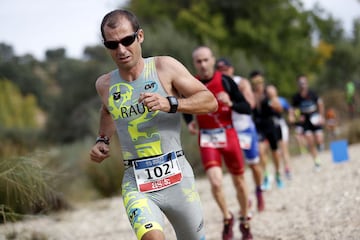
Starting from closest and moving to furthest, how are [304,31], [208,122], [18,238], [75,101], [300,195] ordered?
1. [208,122]
2. [18,238]
3. [300,195]
4. [304,31]
5. [75,101]

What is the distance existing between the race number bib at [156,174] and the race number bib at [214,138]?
2.60 m

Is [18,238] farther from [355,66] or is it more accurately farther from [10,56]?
[355,66]

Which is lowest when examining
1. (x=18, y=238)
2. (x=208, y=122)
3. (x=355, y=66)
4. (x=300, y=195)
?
(x=355, y=66)

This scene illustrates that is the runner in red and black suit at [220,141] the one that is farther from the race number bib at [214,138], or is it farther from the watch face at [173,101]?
the watch face at [173,101]

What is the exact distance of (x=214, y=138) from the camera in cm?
659

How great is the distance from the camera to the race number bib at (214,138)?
6.56 metres

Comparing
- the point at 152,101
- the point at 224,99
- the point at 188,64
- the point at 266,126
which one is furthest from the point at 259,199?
the point at 188,64

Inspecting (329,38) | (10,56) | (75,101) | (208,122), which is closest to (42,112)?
(75,101)

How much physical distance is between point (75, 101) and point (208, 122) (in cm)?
3208

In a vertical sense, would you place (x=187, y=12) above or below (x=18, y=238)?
above

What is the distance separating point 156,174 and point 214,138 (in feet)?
8.83

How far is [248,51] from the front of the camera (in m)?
31.5

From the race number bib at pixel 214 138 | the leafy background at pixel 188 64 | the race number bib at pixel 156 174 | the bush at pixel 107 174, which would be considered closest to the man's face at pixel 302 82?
the leafy background at pixel 188 64

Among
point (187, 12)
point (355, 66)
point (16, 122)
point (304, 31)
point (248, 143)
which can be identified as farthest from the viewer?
point (355, 66)
